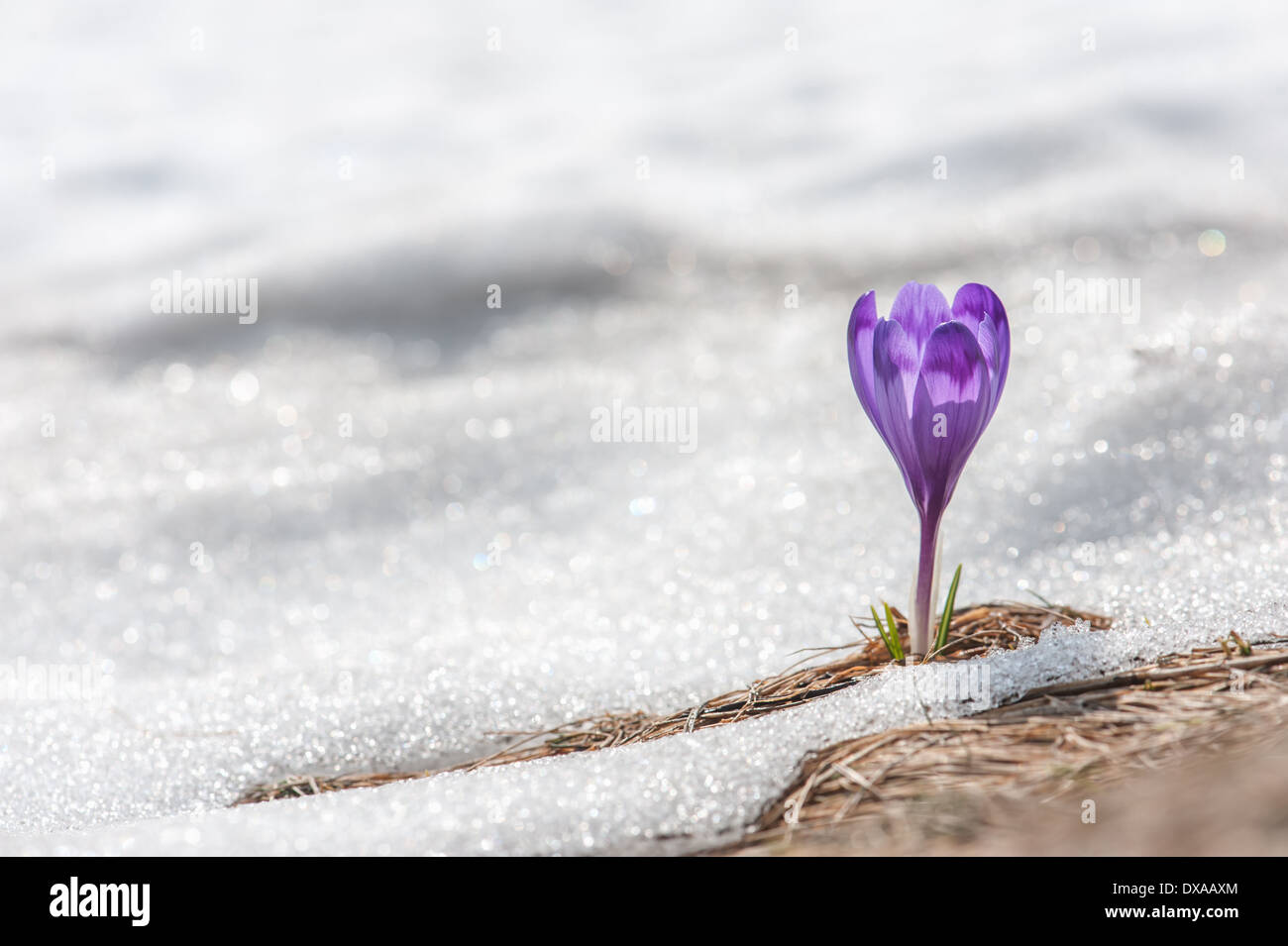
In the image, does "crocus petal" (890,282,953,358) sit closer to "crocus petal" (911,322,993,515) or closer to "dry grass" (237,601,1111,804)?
"crocus petal" (911,322,993,515)

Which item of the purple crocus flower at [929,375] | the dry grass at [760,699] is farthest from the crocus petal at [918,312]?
the dry grass at [760,699]

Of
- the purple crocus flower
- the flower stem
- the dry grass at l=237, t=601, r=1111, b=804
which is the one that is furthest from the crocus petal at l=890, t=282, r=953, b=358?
the dry grass at l=237, t=601, r=1111, b=804

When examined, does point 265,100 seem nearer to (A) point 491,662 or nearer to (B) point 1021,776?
(A) point 491,662

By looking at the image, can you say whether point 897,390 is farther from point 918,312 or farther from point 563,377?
point 563,377

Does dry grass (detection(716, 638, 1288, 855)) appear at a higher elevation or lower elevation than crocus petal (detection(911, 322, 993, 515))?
lower

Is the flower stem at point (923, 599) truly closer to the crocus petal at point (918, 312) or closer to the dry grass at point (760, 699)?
the dry grass at point (760, 699)
